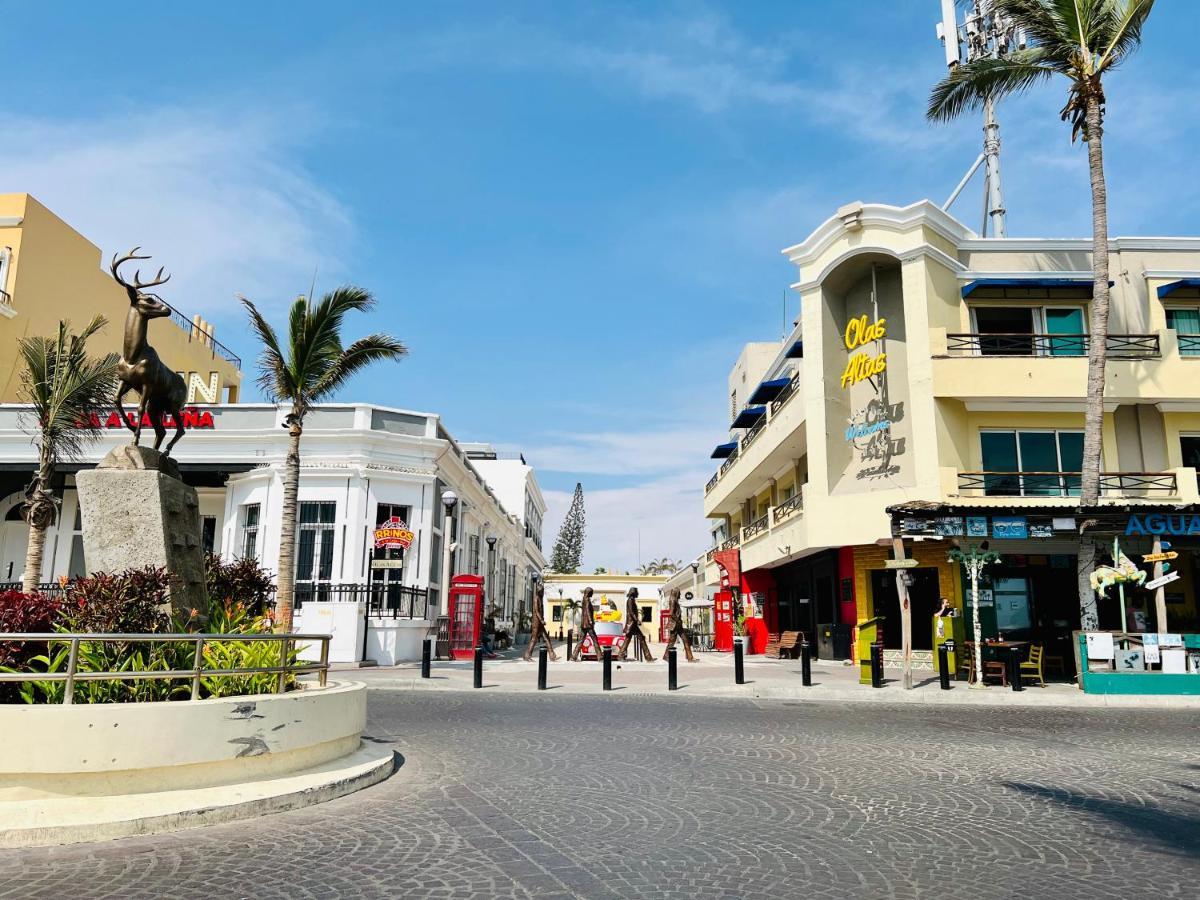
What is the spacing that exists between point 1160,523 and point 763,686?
28.6 ft

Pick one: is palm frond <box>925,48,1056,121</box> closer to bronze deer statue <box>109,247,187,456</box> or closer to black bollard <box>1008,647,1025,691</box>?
black bollard <box>1008,647,1025,691</box>

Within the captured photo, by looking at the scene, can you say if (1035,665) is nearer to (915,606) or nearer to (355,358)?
(915,606)

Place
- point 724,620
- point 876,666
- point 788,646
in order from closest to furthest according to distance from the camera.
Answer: point 876,666 < point 788,646 < point 724,620

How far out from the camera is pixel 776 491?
3462cm

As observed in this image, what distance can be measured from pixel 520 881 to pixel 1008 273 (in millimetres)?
23993

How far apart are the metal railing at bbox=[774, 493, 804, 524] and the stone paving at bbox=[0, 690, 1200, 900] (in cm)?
1604

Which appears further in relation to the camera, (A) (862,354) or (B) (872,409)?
(A) (862,354)

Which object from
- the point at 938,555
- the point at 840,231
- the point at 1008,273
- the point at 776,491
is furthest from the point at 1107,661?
the point at 776,491

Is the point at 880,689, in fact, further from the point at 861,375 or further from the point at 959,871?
the point at 959,871

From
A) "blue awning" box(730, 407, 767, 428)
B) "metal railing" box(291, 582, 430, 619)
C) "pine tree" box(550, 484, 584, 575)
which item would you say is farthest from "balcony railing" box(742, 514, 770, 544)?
"pine tree" box(550, 484, 584, 575)

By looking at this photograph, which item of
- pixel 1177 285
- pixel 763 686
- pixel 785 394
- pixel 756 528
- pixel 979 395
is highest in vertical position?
pixel 1177 285

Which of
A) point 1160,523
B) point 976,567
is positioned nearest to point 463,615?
point 976,567

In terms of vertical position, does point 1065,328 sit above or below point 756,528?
above

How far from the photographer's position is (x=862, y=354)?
24.8 m
